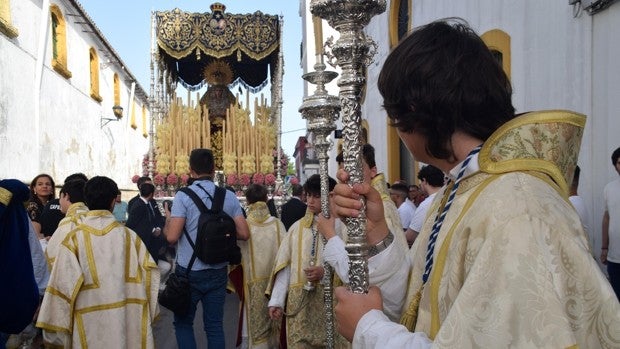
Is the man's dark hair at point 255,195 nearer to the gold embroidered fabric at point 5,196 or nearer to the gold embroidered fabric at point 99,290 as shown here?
the gold embroidered fabric at point 99,290

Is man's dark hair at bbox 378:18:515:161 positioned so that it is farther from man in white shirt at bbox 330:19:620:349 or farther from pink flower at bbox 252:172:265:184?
Result: pink flower at bbox 252:172:265:184

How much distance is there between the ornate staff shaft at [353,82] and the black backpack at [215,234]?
292 cm

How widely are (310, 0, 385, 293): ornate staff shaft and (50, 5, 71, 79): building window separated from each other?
1524 centimetres

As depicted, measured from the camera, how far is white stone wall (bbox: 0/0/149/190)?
479 inches

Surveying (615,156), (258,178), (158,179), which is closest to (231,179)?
(258,178)

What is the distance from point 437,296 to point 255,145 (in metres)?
11.5

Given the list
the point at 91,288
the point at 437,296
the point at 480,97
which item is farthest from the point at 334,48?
the point at 91,288

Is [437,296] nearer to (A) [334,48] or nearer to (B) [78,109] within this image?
(A) [334,48]

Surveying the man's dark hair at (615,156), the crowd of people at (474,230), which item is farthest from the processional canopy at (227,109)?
the crowd of people at (474,230)

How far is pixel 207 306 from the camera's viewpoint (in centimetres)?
489

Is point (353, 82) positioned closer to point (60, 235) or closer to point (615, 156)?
point (60, 235)

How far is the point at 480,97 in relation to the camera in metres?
1.44

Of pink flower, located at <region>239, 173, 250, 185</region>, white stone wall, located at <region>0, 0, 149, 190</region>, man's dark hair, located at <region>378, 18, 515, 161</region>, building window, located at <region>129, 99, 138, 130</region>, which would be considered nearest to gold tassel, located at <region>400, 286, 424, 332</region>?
man's dark hair, located at <region>378, 18, 515, 161</region>

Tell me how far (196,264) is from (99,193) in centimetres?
104
